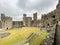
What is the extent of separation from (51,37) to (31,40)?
18.2ft

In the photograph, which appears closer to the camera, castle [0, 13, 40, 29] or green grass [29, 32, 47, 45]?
green grass [29, 32, 47, 45]

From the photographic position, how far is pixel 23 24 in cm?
4959

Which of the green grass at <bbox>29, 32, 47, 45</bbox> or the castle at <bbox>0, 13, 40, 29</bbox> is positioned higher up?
the castle at <bbox>0, 13, 40, 29</bbox>

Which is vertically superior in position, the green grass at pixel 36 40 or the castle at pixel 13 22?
the castle at pixel 13 22

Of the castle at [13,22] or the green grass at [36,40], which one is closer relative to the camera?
the green grass at [36,40]

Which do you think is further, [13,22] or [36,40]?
[13,22]

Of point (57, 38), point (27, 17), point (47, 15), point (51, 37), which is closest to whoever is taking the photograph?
point (51, 37)

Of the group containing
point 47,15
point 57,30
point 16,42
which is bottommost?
point 16,42

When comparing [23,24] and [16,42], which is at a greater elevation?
[23,24]

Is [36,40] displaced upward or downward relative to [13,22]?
downward

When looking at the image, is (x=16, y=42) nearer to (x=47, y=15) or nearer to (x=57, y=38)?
(x=57, y=38)

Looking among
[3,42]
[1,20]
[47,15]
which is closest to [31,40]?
[3,42]

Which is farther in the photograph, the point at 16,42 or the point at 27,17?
the point at 27,17

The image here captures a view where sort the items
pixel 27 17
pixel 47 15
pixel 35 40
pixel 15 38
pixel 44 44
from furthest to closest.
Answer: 1. pixel 27 17
2. pixel 47 15
3. pixel 15 38
4. pixel 35 40
5. pixel 44 44
